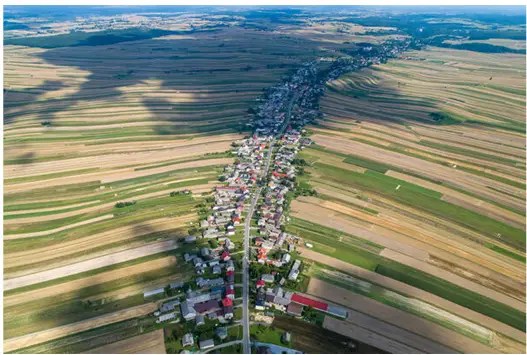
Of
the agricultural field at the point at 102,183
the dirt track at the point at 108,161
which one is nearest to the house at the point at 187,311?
the agricultural field at the point at 102,183

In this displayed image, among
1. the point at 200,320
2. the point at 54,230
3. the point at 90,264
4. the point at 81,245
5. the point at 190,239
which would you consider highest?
the point at 200,320

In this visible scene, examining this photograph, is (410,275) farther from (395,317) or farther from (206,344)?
(206,344)

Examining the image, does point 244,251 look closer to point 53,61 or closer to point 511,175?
point 511,175

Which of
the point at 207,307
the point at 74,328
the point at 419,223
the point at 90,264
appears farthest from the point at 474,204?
the point at 74,328

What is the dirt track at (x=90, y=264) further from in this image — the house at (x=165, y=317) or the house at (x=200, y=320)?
the house at (x=200, y=320)

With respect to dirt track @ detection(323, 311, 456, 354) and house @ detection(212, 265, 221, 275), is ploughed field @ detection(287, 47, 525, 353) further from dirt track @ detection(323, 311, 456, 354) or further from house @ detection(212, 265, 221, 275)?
house @ detection(212, 265, 221, 275)
